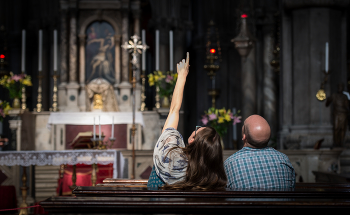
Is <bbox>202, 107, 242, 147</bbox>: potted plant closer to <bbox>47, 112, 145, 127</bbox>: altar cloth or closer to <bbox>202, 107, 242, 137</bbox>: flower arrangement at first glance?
<bbox>202, 107, 242, 137</bbox>: flower arrangement

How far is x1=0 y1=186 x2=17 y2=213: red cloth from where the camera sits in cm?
762

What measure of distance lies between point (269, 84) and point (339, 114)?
463 centimetres

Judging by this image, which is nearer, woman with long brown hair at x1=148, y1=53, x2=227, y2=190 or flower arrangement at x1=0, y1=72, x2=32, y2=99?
woman with long brown hair at x1=148, y1=53, x2=227, y2=190

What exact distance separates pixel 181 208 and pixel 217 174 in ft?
2.60

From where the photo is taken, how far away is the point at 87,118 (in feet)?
38.4

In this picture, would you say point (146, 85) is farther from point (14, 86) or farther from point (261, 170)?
point (261, 170)

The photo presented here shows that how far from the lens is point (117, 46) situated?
42.2 feet

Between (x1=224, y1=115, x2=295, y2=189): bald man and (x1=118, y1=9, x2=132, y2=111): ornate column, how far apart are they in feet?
31.4

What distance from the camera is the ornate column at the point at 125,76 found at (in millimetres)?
12625

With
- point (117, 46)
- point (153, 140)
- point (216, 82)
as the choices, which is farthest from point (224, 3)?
point (153, 140)

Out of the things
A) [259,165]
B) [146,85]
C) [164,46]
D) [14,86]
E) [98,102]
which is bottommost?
[259,165]

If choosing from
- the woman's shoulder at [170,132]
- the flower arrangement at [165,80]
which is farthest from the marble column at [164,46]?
the woman's shoulder at [170,132]

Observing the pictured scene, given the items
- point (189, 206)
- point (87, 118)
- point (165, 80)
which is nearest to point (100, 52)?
point (87, 118)

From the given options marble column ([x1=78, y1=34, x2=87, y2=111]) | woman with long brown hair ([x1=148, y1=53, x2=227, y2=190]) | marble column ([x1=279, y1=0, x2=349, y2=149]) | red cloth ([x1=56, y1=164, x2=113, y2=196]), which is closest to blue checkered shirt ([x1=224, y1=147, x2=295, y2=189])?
woman with long brown hair ([x1=148, y1=53, x2=227, y2=190])
